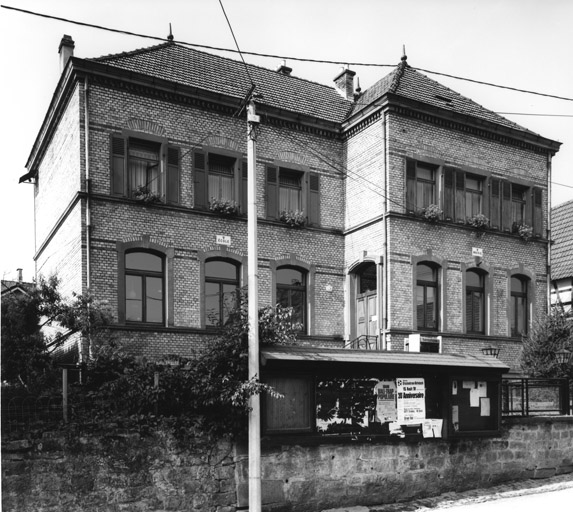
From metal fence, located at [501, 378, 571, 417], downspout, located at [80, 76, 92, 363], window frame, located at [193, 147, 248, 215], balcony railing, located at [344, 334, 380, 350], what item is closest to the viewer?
metal fence, located at [501, 378, 571, 417]

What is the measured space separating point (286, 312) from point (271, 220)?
328 inches

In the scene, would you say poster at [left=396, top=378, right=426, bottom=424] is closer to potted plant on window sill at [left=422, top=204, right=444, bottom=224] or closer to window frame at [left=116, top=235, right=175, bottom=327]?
window frame at [left=116, top=235, right=175, bottom=327]

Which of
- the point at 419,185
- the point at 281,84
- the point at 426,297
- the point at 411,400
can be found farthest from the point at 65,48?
the point at 411,400

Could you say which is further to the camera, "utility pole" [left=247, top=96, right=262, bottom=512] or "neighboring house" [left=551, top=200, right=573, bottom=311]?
"neighboring house" [left=551, top=200, right=573, bottom=311]

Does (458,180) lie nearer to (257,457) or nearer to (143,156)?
(143,156)

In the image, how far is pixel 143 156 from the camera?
18891 millimetres

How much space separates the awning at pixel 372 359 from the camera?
1231 cm

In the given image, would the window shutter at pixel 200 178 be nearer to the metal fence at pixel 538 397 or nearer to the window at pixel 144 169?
the window at pixel 144 169

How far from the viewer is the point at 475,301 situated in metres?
21.9

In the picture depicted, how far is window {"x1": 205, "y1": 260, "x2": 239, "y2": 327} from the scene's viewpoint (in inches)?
761

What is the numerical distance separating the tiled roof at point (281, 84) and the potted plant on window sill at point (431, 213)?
357 cm

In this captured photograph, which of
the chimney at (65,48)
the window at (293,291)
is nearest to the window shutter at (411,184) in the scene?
the window at (293,291)

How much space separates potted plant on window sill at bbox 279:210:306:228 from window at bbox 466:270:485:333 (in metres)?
6.03

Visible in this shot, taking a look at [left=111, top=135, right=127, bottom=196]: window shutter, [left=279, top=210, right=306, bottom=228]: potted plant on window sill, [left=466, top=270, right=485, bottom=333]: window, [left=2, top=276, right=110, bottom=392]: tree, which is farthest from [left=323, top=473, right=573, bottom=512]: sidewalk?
Answer: [left=111, top=135, right=127, bottom=196]: window shutter
